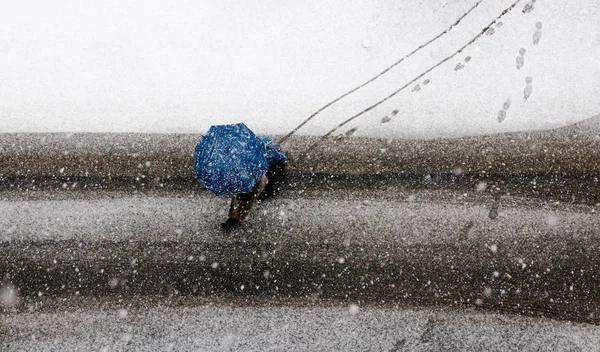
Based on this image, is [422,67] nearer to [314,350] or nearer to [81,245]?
[314,350]

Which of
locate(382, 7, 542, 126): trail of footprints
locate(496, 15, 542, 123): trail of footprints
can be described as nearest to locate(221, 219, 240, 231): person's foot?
locate(382, 7, 542, 126): trail of footprints

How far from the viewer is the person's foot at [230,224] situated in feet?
14.7

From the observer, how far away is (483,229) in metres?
4.45

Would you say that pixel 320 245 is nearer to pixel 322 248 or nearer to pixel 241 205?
pixel 322 248

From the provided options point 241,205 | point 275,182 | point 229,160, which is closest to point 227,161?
point 229,160

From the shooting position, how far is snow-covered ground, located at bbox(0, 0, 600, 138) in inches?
190

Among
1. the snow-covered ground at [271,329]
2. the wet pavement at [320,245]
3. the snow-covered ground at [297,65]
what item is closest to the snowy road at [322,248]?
the wet pavement at [320,245]

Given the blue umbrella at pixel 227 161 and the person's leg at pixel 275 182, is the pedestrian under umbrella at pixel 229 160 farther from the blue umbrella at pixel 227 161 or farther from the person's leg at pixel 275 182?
the person's leg at pixel 275 182

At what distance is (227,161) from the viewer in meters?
3.32

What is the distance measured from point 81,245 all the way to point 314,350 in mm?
A: 2606

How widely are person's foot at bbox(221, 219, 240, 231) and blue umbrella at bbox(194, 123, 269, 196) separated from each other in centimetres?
111

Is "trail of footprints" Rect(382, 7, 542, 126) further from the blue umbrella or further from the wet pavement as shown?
the blue umbrella

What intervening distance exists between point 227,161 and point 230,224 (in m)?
1.34

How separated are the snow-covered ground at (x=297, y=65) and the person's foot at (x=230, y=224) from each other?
3.69 feet
